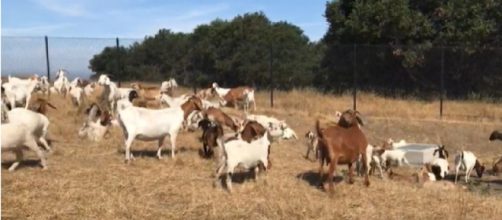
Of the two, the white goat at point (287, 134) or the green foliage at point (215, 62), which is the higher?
the green foliage at point (215, 62)

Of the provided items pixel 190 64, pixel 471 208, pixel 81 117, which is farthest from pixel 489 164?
pixel 190 64

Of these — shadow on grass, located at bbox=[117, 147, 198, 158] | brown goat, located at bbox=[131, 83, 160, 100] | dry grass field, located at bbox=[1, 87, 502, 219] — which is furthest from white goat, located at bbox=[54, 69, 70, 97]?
shadow on grass, located at bbox=[117, 147, 198, 158]

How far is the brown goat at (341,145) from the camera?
33.8 ft

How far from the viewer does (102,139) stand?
1526 centimetres

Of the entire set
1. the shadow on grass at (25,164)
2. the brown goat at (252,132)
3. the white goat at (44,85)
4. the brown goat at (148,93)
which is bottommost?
the shadow on grass at (25,164)

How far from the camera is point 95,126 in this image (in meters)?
15.6

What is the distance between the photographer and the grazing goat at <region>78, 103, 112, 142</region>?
15389 millimetres

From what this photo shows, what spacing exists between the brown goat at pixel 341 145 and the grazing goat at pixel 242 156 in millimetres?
917

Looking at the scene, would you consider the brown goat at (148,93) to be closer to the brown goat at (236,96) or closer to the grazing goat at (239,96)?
the grazing goat at (239,96)

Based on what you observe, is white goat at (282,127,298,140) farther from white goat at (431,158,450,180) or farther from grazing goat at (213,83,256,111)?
grazing goat at (213,83,256,111)

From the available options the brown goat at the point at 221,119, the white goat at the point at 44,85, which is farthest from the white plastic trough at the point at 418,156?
the white goat at the point at 44,85

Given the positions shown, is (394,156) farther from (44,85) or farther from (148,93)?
(44,85)

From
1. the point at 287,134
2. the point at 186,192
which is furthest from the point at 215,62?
the point at 186,192

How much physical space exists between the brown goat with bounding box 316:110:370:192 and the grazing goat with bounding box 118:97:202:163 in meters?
3.34
